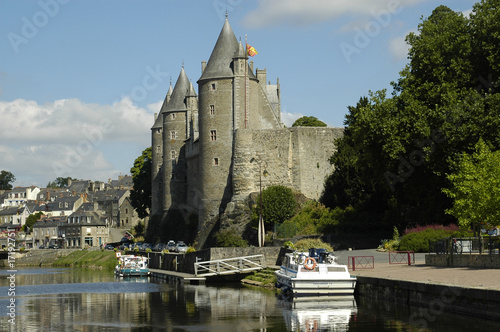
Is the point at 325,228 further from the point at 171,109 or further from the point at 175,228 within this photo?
the point at 171,109

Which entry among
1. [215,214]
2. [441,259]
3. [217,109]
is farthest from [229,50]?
[441,259]

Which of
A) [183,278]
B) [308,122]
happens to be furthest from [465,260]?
[308,122]

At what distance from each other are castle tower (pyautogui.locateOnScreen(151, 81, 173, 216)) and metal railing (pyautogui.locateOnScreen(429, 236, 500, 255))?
4832 cm

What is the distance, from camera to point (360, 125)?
40.4 m

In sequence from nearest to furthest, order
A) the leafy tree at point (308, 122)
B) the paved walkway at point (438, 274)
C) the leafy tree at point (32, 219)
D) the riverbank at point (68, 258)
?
the paved walkway at point (438, 274) → the riverbank at point (68, 258) → the leafy tree at point (308, 122) → the leafy tree at point (32, 219)

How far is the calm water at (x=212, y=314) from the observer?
20.7 metres

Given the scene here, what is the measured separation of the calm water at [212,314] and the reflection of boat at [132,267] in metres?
16.2

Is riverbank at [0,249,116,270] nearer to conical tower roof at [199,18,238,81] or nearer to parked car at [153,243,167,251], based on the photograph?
parked car at [153,243,167,251]

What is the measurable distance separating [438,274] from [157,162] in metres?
53.7

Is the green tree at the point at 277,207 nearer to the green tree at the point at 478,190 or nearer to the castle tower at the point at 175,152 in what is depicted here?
the castle tower at the point at 175,152

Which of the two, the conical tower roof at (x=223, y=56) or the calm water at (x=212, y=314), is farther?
the conical tower roof at (x=223, y=56)

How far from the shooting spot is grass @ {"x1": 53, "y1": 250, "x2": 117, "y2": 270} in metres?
66.6

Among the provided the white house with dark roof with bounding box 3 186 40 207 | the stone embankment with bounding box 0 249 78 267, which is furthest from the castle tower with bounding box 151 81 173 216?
the white house with dark roof with bounding box 3 186 40 207

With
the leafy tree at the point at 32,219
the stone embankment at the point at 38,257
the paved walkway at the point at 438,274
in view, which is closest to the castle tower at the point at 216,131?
the paved walkway at the point at 438,274
